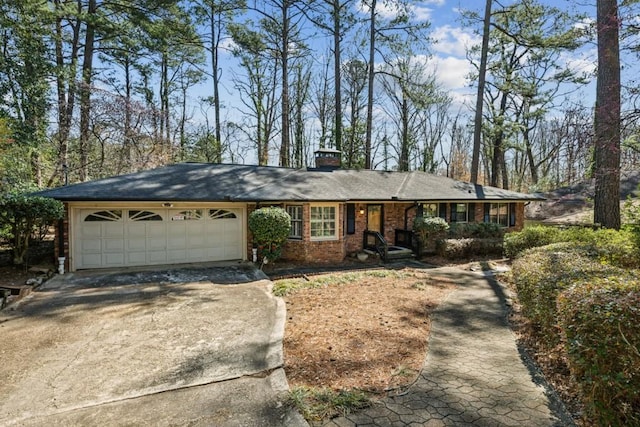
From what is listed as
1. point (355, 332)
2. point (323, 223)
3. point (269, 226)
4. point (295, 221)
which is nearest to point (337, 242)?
point (323, 223)

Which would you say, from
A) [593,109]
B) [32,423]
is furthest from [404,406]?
[593,109]

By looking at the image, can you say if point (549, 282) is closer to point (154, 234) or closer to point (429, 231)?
point (429, 231)

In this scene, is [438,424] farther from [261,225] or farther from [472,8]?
[472,8]

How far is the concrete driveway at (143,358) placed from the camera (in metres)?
3.34

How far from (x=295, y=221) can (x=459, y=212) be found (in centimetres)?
796

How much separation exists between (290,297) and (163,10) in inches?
651

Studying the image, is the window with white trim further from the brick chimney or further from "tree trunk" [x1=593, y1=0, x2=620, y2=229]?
the brick chimney

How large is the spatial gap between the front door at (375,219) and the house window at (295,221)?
3261mm

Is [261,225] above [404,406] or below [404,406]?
above

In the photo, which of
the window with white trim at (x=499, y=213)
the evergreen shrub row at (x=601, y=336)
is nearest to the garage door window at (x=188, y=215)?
the evergreen shrub row at (x=601, y=336)

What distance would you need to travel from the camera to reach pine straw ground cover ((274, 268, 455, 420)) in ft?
12.6

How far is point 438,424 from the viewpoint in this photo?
303cm

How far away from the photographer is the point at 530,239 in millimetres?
10430

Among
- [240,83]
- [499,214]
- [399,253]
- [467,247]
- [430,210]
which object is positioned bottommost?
[399,253]
